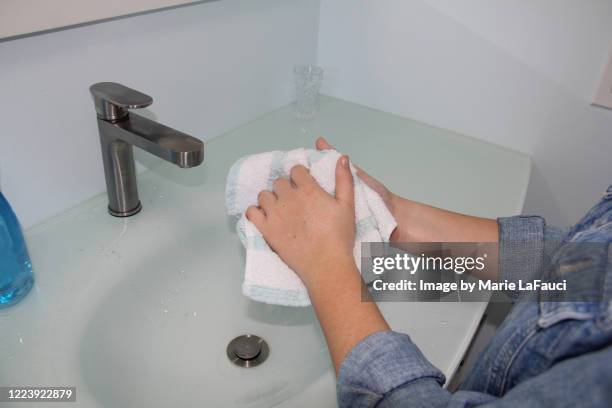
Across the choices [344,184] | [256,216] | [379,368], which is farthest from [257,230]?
[379,368]

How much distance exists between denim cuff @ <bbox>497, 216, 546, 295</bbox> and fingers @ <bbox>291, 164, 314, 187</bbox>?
286 mm

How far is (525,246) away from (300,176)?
12.7 inches

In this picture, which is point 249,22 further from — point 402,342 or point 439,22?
point 402,342

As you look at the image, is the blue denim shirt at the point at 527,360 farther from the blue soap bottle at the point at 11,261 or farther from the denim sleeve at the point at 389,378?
the blue soap bottle at the point at 11,261

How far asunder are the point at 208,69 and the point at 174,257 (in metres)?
0.34

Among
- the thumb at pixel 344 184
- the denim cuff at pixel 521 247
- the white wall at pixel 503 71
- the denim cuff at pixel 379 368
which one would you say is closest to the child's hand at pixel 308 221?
the thumb at pixel 344 184

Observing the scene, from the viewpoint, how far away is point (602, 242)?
0.49 meters

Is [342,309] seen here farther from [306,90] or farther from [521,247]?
[306,90]

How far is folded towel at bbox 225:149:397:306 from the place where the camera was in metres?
0.56

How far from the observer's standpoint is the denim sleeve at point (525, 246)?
659 mm

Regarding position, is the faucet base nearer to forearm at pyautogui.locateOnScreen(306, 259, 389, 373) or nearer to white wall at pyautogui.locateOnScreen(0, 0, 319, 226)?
white wall at pyautogui.locateOnScreen(0, 0, 319, 226)

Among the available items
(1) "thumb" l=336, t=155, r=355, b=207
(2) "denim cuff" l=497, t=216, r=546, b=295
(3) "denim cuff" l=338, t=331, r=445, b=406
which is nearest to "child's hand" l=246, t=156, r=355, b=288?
(1) "thumb" l=336, t=155, r=355, b=207

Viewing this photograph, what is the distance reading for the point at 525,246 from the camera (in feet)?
2.21

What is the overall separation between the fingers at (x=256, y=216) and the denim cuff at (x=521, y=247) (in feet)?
1.10
